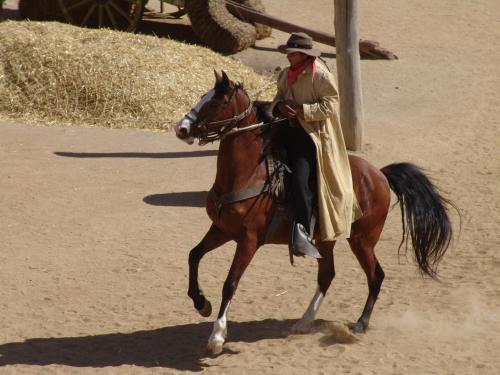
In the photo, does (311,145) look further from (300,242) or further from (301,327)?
(301,327)

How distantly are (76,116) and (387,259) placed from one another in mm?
6349

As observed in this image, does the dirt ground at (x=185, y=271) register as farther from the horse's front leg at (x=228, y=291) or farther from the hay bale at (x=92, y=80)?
the hay bale at (x=92, y=80)

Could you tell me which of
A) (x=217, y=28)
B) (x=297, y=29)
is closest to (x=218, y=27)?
(x=217, y=28)

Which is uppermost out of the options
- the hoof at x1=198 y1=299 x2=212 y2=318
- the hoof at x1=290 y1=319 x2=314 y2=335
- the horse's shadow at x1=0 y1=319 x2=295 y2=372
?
the hoof at x1=198 y1=299 x2=212 y2=318

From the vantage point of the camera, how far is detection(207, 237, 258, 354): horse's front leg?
6.79 metres

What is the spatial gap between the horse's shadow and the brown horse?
0.25 m

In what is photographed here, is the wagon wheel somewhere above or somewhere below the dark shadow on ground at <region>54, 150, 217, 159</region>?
above

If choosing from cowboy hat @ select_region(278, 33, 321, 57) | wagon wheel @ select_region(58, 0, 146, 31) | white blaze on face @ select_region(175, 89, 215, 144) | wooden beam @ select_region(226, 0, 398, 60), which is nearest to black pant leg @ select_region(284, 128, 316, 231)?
cowboy hat @ select_region(278, 33, 321, 57)

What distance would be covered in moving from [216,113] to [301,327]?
1.89 meters

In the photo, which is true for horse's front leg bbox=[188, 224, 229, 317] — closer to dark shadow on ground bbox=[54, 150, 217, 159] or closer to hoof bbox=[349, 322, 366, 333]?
hoof bbox=[349, 322, 366, 333]

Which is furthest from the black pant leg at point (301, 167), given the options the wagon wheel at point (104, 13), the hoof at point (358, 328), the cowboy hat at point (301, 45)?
the wagon wheel at point (104, 13)

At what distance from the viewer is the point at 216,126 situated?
22.3 ft

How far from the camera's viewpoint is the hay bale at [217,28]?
1709 cm

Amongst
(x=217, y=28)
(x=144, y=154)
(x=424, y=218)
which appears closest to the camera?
(x=424, y=218)
